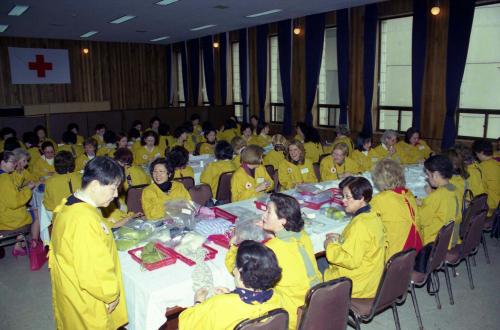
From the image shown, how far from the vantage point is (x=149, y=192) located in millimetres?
4020

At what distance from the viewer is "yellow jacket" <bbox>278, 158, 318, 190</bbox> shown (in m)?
5.42

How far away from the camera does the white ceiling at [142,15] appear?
27.1 feet

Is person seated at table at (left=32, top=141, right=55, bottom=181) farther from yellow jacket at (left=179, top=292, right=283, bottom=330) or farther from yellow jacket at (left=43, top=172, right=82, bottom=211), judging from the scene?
yellow jacket at (left=179, top=292, right=283, bottom=330)

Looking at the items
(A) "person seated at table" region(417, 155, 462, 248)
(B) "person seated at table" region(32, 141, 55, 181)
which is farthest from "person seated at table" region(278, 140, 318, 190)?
(B) "person seated at table" region(32, 141, 55, 181)

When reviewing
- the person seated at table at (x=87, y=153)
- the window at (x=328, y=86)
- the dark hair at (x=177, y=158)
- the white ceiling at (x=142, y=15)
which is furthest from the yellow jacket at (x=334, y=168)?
the window at (x=328, y=86)

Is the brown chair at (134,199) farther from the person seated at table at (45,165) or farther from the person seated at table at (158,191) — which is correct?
the person seated at table at (45,165)

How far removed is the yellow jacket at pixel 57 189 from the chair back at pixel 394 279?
3.42m

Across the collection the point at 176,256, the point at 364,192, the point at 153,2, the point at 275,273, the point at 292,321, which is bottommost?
the point at 292,321

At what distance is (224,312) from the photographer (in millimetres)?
1985

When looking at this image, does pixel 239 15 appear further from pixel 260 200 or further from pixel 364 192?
pixel 364 192

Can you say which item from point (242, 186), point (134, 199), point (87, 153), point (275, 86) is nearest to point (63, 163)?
point (134, 199)

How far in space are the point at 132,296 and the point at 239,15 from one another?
328 inches

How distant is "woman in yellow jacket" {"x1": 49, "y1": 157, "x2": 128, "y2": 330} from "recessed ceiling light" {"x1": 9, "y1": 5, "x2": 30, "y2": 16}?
25.2ft

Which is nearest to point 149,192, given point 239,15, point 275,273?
point 275,273
